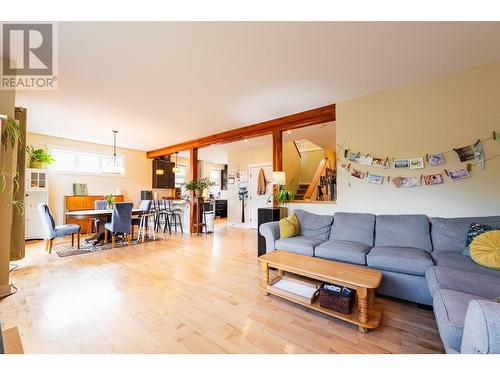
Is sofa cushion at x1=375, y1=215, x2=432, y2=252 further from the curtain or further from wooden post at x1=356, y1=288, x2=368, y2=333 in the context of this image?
the curtain

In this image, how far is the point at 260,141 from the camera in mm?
6258

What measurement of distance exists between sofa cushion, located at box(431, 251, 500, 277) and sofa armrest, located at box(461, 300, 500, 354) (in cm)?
124

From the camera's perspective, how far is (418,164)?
2852 mm

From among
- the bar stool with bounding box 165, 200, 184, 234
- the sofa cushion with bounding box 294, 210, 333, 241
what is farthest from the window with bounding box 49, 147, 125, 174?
the sofa cushion with bounding box 294, 210, 333, 241

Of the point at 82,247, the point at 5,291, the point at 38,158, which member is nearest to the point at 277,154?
the point at 5,291

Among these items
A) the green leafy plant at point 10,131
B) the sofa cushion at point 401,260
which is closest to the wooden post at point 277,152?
the sofa cushion at point 401,260

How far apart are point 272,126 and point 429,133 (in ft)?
8.10

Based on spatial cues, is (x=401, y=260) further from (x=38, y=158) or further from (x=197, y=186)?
(x=38, y=158)

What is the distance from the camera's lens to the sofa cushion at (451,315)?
113 cm

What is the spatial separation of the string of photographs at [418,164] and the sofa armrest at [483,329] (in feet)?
7.61

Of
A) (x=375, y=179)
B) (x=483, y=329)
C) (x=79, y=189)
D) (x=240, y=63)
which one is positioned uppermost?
(x=240, y=63)
